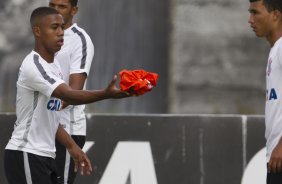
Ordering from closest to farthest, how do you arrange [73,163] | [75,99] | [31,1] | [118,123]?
1. [75,99]
2. [73,163]
3. [118,123]
4. [31,1]

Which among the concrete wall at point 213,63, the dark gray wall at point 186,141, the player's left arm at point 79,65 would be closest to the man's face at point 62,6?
the player's left arm at point 79,65

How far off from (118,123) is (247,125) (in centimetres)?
122

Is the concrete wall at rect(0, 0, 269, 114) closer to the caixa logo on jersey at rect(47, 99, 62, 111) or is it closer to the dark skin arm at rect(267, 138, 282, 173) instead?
the caixa logo on jersey at rect(47, 99, 62, 111)

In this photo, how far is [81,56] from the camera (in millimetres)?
7316

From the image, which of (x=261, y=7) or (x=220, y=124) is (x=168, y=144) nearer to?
(x=220, y=124)

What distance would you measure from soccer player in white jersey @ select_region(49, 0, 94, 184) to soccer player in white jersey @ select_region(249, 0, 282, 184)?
1484 millimetres

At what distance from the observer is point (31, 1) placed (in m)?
9.83

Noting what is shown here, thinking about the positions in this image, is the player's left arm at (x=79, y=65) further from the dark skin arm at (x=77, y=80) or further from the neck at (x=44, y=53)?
the neck at (x=44, y=53)

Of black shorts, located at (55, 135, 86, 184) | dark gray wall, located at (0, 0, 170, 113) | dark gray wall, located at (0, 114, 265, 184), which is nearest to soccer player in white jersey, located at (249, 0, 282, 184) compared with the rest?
black shorts, located at (55, 135, 86, 184)

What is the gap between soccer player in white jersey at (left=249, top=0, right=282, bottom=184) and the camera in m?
6.08

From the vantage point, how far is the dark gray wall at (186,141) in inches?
364

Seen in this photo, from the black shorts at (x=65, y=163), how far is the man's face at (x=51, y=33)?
114 centimetres

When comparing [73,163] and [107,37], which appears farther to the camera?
[107,37]

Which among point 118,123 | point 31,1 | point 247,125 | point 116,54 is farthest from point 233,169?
point 31,1
